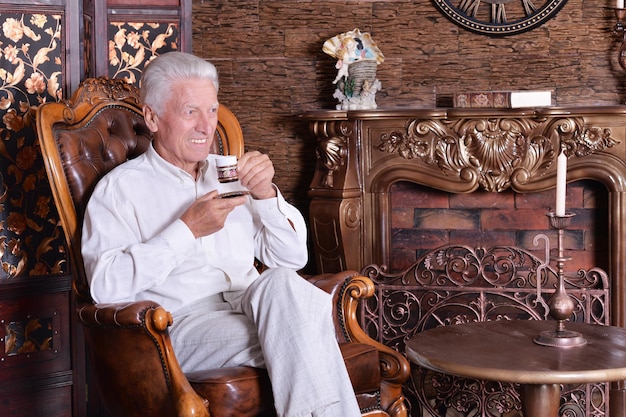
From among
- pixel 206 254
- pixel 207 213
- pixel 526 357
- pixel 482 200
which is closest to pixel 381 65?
pixel 482 200

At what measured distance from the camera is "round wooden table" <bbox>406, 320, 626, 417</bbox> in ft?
6.82

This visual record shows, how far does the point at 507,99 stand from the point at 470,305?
2.85 ft

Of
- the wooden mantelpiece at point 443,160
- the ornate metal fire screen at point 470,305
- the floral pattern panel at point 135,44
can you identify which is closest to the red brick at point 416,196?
the wooden mantelpiece at point 443,160

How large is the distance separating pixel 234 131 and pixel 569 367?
1349mm

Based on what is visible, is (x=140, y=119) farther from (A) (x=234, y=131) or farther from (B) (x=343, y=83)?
(B) (x=343, y=83)

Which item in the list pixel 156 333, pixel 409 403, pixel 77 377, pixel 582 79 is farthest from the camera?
pixel 582 79

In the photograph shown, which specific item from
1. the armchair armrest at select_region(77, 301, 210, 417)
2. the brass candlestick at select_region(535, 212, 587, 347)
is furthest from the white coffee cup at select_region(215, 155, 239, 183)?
the brass candlestick at select_region(535, 212, 587, 347)

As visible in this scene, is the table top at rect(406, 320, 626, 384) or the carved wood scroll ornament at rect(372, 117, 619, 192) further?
the carved wood scroll ornament at rect(372, 117, 619, 192)

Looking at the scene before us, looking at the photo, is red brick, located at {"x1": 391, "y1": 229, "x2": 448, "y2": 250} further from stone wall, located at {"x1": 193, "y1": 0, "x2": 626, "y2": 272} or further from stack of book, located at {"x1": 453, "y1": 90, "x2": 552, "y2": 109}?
stack of book, located at {"x1": 453, "y1": 90, "x2": 552, "y2": 109}

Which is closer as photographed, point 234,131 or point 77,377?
point 234,131

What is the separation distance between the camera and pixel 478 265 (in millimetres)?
3525

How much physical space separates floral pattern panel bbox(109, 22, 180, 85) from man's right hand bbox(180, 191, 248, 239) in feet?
4.24

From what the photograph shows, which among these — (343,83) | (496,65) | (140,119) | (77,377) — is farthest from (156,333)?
(496,65)

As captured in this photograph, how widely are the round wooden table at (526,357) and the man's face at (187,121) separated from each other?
818mm
